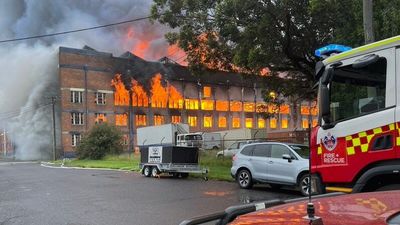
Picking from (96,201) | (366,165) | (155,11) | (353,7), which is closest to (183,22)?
(155,11)

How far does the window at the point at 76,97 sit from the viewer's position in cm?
6153

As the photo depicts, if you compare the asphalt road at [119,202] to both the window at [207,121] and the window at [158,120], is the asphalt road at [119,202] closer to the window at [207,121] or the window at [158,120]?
the window at [158,120]

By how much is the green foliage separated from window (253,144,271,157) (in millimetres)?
34330

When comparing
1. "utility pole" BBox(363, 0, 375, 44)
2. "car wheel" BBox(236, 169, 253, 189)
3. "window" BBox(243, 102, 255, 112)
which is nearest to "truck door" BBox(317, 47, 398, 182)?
"utility pole" BBox(363, 0, 375, 44)

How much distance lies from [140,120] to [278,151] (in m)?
53.8

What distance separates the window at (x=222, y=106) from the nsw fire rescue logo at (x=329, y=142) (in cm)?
6896

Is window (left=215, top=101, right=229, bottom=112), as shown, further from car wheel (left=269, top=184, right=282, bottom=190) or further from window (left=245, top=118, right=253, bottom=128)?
car wheel (left=269, top=184, right=282, bottom=190)

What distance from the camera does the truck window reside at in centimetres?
607

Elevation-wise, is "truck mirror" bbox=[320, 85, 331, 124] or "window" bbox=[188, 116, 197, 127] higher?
"window" bbox=[188, 116, 197, 127]

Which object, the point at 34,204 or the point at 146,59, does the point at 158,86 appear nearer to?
the point at 146,59

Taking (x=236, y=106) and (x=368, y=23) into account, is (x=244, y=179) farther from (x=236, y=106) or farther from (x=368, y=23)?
(x=236, y=106)

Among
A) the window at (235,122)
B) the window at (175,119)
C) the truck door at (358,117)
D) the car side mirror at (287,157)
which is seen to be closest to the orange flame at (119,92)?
the window at (175,119)

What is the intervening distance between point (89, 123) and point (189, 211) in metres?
53.5

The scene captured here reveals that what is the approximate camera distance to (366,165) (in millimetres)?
6203
